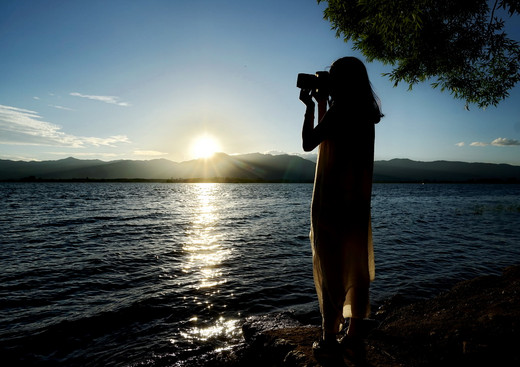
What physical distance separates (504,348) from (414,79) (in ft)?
27.8

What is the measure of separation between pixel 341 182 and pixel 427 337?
261cm

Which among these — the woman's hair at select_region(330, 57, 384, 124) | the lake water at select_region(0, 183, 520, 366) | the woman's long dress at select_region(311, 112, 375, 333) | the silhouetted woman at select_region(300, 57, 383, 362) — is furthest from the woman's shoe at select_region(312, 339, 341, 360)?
the woman's hair at select_region(330, 57, 384, 124)

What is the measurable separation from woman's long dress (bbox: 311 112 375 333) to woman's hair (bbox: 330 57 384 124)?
247 mm

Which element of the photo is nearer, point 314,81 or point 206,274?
point 314,81

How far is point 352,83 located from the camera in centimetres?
291

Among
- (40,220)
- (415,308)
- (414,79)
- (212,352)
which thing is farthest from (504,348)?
(40,220)

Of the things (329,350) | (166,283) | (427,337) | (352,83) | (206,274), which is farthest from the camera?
(206,274)

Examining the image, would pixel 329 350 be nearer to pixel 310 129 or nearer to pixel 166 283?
pixel 310 129

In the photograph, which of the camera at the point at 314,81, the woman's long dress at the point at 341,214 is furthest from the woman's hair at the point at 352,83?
the woman's long dress at the point at 341,214

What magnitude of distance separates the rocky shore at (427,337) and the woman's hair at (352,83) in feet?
8.51

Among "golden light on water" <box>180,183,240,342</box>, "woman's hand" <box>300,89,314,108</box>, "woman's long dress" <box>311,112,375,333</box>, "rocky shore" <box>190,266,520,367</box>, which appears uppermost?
"woman's hand" <box>300,89,314,108</box>

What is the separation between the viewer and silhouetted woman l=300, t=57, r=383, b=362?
2883 millimetres

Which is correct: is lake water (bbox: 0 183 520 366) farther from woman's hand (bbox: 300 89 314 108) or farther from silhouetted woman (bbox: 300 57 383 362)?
woman's hand (bbox: 300 89 314 108)

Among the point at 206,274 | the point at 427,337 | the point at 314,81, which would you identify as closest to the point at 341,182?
the point at 314,81
